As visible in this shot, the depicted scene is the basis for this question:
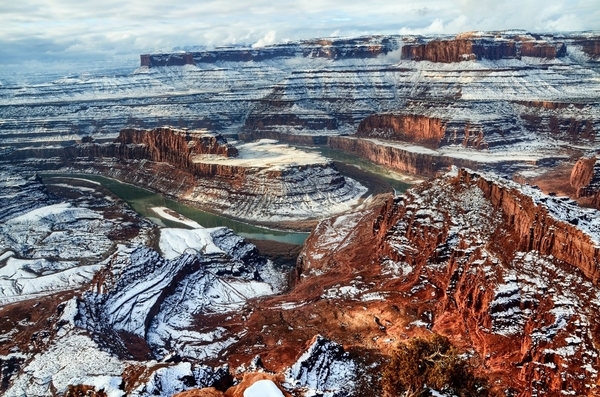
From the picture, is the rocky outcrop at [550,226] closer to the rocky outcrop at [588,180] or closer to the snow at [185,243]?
the snow at [185,243]

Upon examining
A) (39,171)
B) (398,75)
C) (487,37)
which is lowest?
(39,171)

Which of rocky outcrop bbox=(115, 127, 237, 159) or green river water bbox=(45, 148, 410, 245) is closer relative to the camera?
green river water bbox=(45, 148, 410, 245)

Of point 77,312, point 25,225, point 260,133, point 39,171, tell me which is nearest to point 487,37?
point 260,133

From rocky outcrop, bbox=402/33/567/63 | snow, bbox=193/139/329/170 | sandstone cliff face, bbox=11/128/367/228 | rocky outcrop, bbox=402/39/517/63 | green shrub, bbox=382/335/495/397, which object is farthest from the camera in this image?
rocky outcrop, bbox=402/33/567/63

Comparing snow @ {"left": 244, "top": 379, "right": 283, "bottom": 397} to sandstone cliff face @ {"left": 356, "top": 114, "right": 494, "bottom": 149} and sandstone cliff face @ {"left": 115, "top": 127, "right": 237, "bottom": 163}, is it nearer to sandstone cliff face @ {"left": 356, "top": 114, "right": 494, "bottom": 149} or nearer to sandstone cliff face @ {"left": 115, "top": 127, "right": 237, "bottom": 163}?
sandstone cliff face @ {"left": 115, "top": 127, "right": 237, "bottom": 163}

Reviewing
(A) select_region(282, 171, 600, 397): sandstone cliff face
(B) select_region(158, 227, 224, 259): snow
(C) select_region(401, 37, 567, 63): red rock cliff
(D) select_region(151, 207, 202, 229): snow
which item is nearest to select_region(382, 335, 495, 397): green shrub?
(A) select_region(282, 171, 600, 397): sandstone cliff face

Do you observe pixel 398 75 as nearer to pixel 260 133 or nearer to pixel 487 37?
pixel 487 37
